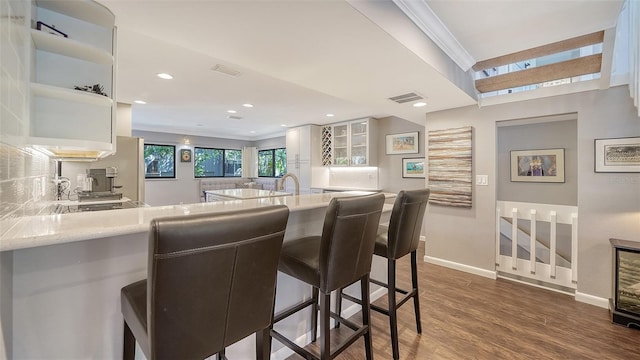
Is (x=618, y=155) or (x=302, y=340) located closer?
(x=302, y=340)

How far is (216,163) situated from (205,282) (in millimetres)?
7867

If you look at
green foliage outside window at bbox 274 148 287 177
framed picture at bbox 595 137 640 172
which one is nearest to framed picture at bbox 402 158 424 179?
framed picture at bbox 595 137 640 172

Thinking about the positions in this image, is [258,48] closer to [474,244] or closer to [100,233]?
[100,233]

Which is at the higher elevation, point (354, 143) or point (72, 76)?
point (354, 143)

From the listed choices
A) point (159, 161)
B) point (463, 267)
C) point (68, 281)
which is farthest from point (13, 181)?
point (159, 161)

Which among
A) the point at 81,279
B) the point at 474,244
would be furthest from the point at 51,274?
the point at 474,244

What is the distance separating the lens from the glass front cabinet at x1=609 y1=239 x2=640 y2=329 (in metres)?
2.14

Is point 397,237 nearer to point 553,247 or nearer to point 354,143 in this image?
point 553,247

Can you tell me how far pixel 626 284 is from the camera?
85.8 inches

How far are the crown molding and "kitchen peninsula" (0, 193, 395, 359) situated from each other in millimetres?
1975

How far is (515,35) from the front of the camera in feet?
7.16

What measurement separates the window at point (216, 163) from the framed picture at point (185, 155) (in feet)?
0.65

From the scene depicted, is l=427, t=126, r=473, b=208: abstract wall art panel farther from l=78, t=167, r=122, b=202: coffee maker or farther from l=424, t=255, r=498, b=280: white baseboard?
l=78, t=167, r=122, b=202: coffee maker

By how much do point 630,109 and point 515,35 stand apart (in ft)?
4.21
